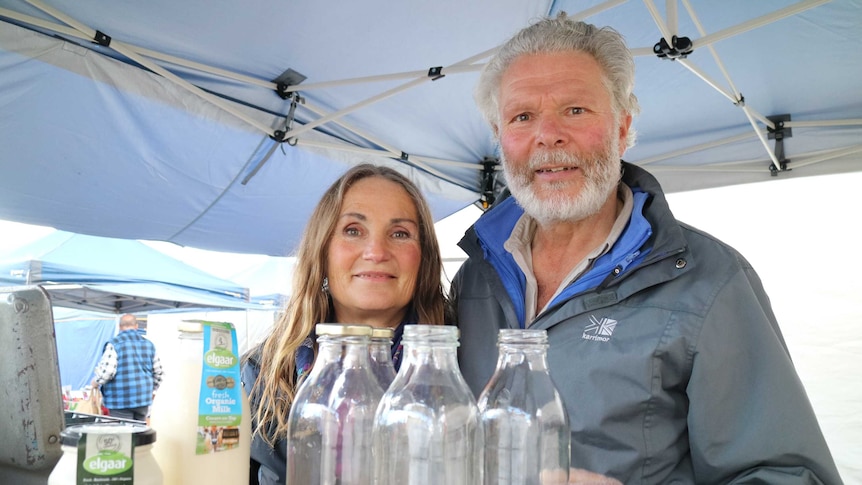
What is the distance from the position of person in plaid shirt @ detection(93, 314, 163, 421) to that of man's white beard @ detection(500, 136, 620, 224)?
6249 mm

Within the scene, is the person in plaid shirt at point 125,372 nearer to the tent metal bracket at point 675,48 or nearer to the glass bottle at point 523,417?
the tent metal bracket at point 675,48

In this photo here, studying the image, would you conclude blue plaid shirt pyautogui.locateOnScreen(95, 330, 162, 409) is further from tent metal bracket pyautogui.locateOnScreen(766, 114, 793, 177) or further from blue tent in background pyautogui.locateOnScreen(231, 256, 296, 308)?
tent metal bracket pyautogui.locateOnScreen(766, 114, 793, 177)

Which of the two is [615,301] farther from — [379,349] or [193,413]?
[193,413]

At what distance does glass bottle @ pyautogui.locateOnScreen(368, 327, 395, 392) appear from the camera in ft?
Result: 2.46

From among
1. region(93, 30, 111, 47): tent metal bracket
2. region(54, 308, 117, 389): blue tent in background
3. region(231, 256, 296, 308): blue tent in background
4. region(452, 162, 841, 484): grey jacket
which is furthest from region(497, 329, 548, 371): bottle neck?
region(54, 308, 117, 389): blue tent in background

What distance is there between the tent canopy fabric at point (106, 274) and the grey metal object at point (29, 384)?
646cm

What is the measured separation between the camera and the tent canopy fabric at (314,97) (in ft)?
9.46

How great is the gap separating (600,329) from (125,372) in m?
6.64

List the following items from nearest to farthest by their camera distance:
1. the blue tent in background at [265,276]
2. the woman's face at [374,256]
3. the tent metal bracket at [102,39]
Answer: the woman's face at [374,256]
the tent metal bracket at [102,39]
the blue tent in background at [265,276]

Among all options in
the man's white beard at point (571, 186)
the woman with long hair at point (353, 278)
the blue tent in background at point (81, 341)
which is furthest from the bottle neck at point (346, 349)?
the blue tent in background at point (81, 341)

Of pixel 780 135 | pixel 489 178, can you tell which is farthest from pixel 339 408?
pixel 489 178

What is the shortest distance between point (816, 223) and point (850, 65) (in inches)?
58.7

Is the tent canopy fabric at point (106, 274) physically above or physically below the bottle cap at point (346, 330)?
above

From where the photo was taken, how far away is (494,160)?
4938mm
